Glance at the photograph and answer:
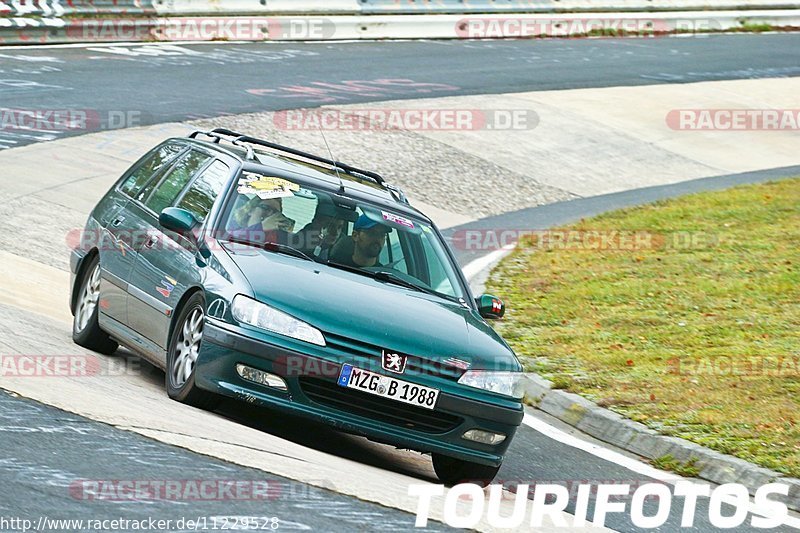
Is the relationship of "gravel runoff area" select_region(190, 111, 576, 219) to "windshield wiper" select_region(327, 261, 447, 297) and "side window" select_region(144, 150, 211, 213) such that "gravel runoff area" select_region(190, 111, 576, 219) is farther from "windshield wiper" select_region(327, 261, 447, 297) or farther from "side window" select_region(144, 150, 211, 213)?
"windshield wiper" select_region(327, 261, 447, 297)

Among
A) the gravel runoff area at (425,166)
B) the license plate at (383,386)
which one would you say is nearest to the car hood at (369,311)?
the license plate at (383,386)

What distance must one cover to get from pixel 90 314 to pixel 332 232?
81.7 inches

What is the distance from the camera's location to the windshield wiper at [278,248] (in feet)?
28.1

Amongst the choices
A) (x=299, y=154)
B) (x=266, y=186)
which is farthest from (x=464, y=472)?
(x=299, y=154)

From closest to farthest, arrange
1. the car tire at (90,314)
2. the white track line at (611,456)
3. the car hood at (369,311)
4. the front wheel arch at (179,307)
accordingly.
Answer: the car hood at (369,311) < the white track line at (611,456) < the front wheel arch at (179,307) < the car tire at (90,314)

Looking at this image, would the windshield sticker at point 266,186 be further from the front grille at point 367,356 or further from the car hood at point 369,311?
the front grille at point 367,356

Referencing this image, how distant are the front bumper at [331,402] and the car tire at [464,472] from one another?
0.21 m

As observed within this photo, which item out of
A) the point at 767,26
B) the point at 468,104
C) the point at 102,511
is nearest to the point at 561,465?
the point at 102,511

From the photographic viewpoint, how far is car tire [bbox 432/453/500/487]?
8047 millimetres

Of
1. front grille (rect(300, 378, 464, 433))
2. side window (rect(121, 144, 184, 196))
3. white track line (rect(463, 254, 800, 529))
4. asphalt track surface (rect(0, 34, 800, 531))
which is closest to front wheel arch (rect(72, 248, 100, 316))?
side window (rect(121, 144, 184, 196))

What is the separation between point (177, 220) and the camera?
8.62m

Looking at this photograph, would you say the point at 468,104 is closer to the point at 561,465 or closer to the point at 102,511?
the point at 561,465

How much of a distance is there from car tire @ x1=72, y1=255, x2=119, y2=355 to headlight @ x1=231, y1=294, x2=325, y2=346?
2.27 metres

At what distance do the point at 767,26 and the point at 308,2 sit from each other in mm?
13182
